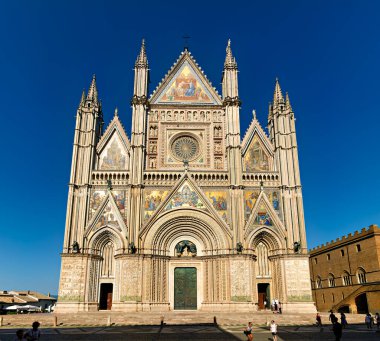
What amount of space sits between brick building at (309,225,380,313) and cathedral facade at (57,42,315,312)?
673 centimetres

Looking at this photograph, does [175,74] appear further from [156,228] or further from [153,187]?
[156,228]

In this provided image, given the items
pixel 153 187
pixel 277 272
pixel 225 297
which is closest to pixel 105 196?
pixel 153 187

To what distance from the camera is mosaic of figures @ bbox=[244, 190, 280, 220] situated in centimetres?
3066

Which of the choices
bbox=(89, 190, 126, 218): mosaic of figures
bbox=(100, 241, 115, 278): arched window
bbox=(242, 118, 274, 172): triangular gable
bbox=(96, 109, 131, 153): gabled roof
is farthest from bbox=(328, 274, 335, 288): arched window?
bbox=(96, 109, 131, 153): gabled roof

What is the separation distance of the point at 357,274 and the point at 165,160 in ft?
66.5

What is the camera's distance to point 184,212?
100 ft

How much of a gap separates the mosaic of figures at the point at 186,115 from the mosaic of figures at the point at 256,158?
13.1ft

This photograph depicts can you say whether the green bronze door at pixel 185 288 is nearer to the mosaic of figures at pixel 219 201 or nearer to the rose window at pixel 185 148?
the mosaic of figures at pixel 219 201

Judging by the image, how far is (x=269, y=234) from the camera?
3009 cm

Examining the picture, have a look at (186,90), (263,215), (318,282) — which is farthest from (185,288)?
(318,282)

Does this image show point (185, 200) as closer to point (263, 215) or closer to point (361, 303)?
point (263, 215)

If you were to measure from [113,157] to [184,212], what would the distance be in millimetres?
7978

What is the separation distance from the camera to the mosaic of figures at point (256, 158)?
32.4 m

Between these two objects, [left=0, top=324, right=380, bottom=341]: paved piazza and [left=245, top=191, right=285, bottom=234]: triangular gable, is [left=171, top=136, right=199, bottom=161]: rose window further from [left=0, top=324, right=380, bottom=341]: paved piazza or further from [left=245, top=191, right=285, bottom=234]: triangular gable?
[left=0, top=324, right=380, bottom=341]: paved piazza
